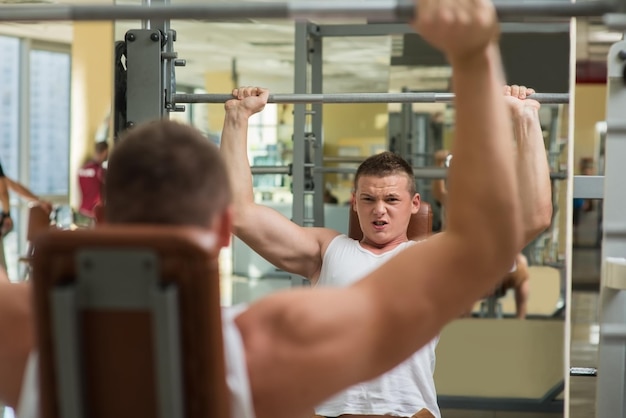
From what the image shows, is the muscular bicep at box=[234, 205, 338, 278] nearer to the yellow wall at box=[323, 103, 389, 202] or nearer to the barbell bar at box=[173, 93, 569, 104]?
the barbell bar at box=[173, 93, 569, 104]

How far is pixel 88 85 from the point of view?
995 centimetres

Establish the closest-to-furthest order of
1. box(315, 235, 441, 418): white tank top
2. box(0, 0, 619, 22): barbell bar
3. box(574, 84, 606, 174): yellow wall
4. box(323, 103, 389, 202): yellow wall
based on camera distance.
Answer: box(0, 0, 619, 22): barbell bar → box(315, 235, 441, 418): white tank top → box(323, 103, 389, 202): yellow wall → box(574, 84, 606, 174): yellow wall

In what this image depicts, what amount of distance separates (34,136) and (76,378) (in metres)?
10.1

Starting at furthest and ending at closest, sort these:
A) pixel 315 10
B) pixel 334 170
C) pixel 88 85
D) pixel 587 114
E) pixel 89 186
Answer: pixel 587 114 → pixel 88 85 → pixel 89 186 → pixel 334 170 → pixel 315 10

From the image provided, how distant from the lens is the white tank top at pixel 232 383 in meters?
1.21

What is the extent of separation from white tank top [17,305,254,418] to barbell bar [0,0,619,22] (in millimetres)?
518

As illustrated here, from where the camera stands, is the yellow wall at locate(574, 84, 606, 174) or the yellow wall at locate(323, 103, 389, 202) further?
the yellow wall at locate(574, 84, 606, 174)

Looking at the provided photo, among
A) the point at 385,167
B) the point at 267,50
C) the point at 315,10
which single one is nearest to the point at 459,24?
the point at 315,10

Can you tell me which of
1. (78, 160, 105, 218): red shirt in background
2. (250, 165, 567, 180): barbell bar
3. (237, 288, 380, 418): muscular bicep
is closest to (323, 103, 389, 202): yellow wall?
(78, 160, 105, 218): red shirt in background

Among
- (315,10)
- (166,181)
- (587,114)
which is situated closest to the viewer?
(166,181)

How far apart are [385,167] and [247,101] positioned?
0.48m

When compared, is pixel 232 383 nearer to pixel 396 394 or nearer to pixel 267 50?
pixel 396 394

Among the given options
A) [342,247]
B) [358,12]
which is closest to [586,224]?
[342,247]

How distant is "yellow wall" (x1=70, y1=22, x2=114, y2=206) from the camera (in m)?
9.83
